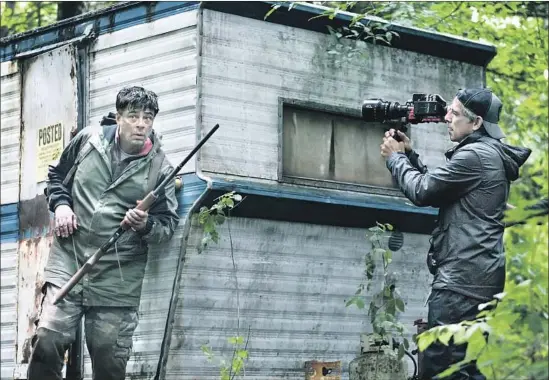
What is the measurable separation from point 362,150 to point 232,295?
5.38 ft

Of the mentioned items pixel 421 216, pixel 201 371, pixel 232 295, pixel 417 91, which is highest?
pixel 417 91

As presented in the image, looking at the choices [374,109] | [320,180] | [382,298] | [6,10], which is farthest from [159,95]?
[6,10]

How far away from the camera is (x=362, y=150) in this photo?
360 inches

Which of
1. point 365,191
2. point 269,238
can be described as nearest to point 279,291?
point 269,238

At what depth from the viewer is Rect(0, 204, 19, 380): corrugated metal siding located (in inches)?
365

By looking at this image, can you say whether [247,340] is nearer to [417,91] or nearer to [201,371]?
[201,371]

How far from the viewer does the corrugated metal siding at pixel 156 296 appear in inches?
317

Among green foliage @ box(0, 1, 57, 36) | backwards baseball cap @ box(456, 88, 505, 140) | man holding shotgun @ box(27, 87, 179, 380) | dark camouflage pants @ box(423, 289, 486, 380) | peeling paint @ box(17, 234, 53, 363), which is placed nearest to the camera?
dark camouflage pants @ box(423, 289, 486, 380)

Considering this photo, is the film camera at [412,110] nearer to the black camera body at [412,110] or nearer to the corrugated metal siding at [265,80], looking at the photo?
the black camera body at [412,110]

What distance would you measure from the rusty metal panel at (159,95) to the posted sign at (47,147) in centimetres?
41

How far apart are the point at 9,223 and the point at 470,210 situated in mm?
4071

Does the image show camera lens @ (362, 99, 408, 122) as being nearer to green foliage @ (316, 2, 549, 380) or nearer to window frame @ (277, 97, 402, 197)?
green foliage @ (316, 2, 549, 380)

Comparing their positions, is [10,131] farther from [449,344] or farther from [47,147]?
[449,344]

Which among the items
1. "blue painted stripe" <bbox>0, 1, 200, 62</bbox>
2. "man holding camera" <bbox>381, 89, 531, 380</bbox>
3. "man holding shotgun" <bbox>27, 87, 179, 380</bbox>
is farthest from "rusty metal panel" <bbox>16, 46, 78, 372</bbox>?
"man holding camera" <bbox>381, 89, 531, 380</bbox>
